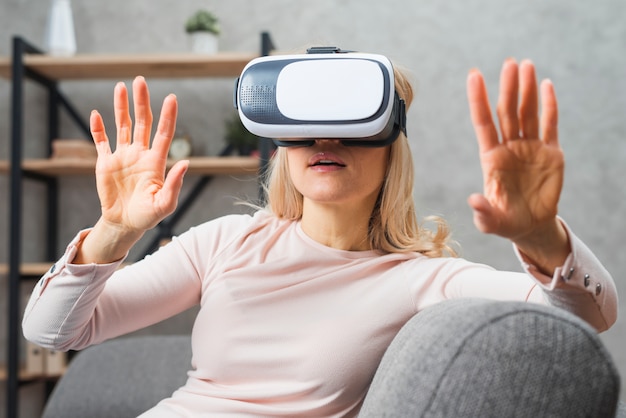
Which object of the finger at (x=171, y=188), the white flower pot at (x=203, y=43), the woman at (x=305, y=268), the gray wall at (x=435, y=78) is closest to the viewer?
the woman at (x=305, y=268)

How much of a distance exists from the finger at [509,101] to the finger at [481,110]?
0.5 inches

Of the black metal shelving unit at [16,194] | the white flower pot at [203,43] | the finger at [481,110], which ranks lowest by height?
the black metal shelving unit at [16,194]

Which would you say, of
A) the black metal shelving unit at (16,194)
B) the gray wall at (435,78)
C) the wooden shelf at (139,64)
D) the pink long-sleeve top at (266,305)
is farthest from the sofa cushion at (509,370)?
the gray wall at (435,78)

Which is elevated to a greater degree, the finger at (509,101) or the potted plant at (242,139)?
the finger at (509,101)

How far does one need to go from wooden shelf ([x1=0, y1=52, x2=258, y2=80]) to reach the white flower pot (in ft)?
0.22

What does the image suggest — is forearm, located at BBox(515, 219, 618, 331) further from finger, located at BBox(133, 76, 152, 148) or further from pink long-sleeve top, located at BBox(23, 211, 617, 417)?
finger, located at BBox(133, 76, 152, 148)

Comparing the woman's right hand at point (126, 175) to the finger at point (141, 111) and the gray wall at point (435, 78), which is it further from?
the gray wall at point (435, 78)

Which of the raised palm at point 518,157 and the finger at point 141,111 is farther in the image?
the finger at point 141,111

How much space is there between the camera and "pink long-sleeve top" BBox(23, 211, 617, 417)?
3.42 feet

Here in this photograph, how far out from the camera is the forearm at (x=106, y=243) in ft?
3.21

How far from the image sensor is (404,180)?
47.8 inches

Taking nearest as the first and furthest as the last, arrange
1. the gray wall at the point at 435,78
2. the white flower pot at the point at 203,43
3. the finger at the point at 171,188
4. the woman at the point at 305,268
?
the woman at the point at 305,268
the finger at the point at 171,188
the white flower pot at the point at 203,43
the gray wall at the point at 435,78

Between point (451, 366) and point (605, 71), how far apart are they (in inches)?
99.0

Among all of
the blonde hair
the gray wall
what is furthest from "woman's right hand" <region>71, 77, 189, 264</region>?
the gray wall
